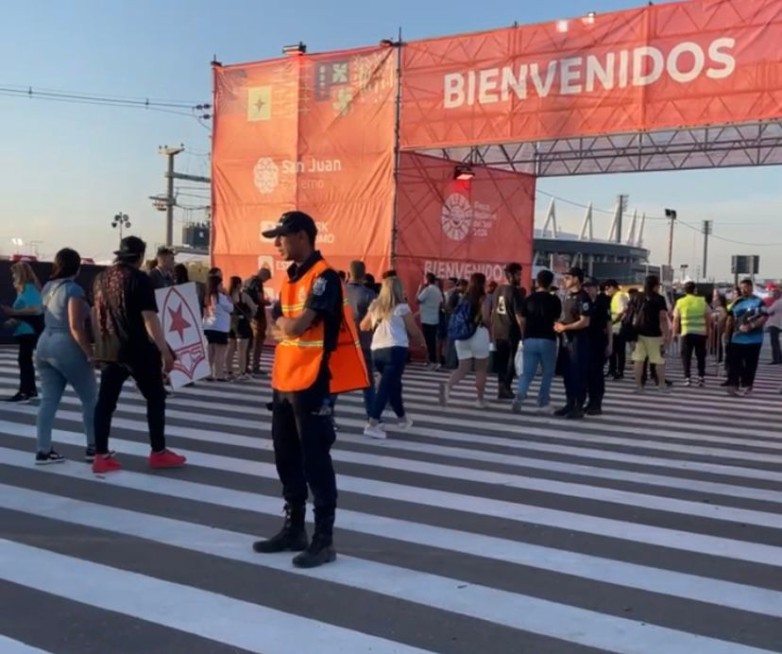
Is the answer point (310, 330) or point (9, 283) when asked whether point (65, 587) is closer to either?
point (310, 330)

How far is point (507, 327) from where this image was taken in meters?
13.9

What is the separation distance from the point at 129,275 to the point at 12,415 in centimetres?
424

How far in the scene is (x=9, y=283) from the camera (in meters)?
24.9

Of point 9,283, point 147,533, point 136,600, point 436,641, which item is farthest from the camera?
point 9,283

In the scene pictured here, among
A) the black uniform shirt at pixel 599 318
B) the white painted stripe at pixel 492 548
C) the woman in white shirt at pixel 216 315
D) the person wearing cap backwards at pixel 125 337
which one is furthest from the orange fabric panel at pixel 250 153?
the white painted stripe at pixel 492 548

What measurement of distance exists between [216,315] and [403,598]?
9.82 metres

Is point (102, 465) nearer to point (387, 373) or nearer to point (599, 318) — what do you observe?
point (387, 373)

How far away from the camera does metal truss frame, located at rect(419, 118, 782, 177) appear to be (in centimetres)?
2081

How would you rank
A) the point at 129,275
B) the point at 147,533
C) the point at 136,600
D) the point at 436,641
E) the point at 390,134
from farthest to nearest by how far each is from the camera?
1. the point at 390,134
2. the point at 129,275
3. the point at 147,533
4. the point at 136,600
5. the point at 436,641

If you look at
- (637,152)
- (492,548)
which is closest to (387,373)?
(492,548)

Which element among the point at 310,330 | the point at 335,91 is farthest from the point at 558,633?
the point at 335,91

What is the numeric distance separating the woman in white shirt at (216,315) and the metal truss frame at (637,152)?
800 cm

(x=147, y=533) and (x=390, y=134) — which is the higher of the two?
(x=390, y=134)

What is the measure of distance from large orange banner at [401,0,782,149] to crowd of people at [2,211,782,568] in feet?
10.0
